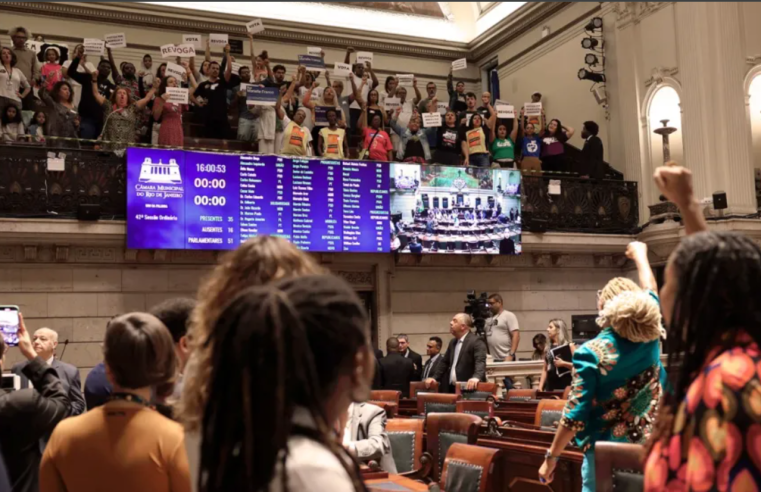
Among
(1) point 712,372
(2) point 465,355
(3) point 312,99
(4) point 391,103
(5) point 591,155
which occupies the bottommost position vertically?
(2) point 465,355

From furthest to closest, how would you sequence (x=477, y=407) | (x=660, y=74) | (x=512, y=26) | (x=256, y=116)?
1. (x=512, y=26)
2. (x=660, y=74)
3. (x=256, y=116)
4. (x=477, y=407)

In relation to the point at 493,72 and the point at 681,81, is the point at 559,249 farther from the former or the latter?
the point at 493,72

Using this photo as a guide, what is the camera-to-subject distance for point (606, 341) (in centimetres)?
359

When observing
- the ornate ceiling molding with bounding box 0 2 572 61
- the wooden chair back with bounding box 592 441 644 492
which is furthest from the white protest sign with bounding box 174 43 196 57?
the wooden chair back with bounding box 592 441 644 492

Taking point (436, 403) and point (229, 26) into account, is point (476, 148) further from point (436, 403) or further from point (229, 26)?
→ point (436, 403)

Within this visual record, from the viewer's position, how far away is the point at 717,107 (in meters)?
14.1

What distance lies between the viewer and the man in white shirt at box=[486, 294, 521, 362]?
11.5 metres

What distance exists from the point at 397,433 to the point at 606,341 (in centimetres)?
203

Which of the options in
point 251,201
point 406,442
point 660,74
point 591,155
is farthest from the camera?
point 660,74

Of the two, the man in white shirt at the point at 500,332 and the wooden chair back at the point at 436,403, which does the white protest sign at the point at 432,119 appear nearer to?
the man in white shirt at the point at 500,332

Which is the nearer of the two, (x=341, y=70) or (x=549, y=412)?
(x=549, y=412)

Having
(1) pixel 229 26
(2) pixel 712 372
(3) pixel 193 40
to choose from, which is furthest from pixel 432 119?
(2) pixel 712 372

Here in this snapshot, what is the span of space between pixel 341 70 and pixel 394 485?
1068cm

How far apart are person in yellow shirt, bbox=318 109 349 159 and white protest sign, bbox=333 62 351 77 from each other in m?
0.69
